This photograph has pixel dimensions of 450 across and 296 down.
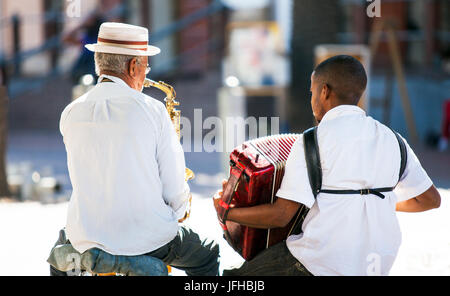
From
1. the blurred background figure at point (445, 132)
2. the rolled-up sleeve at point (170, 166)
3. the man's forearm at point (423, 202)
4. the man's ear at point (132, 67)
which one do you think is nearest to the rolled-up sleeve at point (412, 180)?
the man's forearm at point (423, 202)

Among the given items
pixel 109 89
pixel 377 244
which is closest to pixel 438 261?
pixel 377 244

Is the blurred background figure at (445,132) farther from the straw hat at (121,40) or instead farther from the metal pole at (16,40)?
the metal pole at (16,40)

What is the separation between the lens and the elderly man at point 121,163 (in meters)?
2.78

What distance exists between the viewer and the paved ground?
4629 mm

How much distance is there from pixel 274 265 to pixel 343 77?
2.92 ft

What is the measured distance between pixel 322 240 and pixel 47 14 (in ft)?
52.2

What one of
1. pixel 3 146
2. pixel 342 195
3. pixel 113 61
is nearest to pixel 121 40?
pixel 113 61

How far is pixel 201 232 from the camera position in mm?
4508

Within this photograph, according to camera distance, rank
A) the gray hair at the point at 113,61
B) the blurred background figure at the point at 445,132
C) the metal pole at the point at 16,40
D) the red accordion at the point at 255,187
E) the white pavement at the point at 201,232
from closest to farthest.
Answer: the red accordion at the point at 255,187
the gray hair at the point at 113,61
the white pavement at the point at 201,232
the blurred background figure at the point at 445,132
the metal pole at the point at 16,40

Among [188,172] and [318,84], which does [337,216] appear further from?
[188,172]

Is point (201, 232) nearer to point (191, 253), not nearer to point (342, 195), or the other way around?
point (191, 253)
